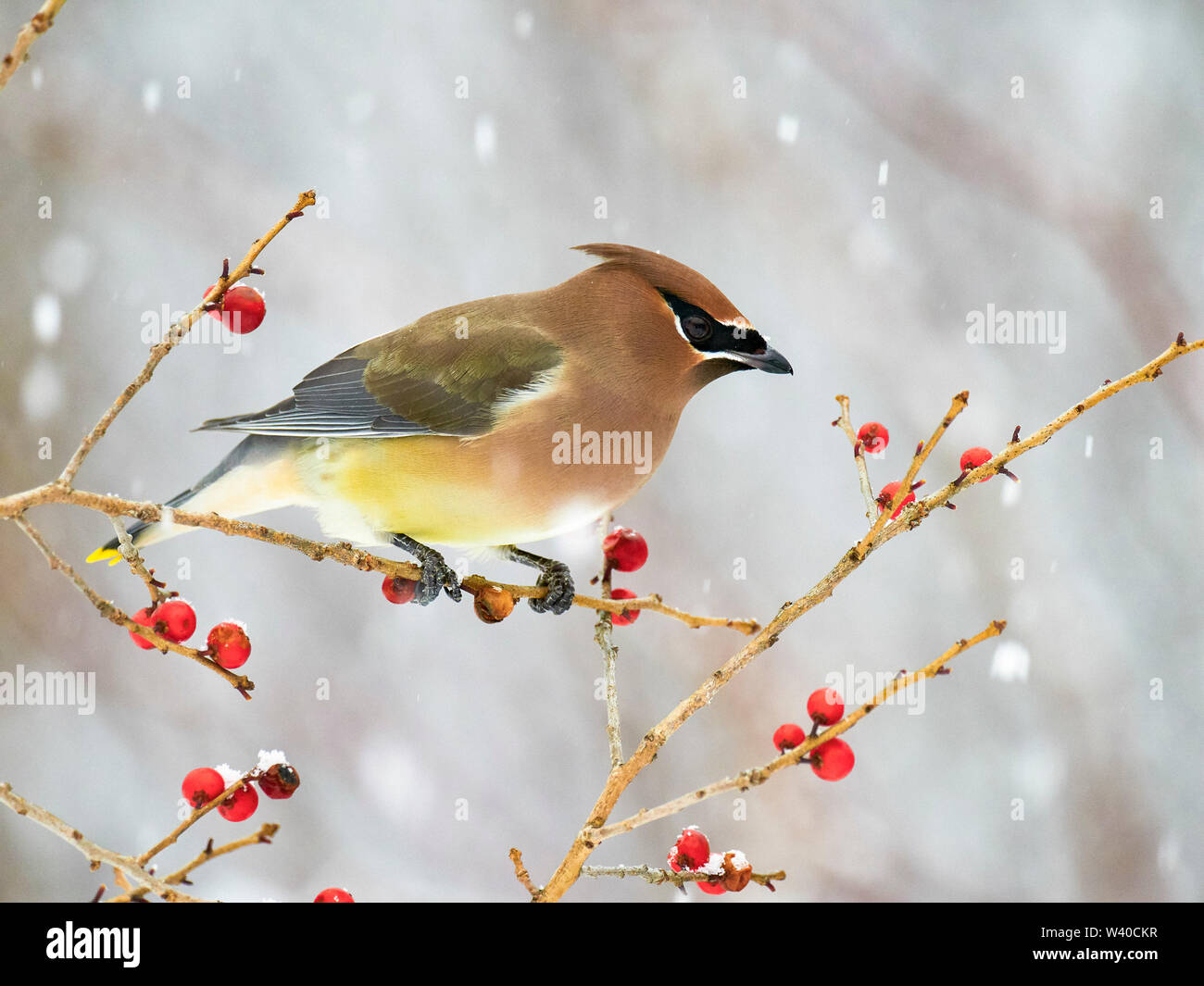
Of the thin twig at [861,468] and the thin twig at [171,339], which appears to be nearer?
the thin twig at [171,339]

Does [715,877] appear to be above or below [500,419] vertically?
below

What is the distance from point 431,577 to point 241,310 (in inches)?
22.7

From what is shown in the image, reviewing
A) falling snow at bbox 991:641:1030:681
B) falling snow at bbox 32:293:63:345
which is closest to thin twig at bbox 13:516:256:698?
falling snow at bbox 32:293:63:345

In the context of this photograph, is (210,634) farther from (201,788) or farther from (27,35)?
(27,35)

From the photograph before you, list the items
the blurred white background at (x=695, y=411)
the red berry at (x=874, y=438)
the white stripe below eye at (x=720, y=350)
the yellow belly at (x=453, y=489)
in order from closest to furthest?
the red berry at (x=874, y=438), the white stripe below eye at (x=720, y=350), the yellow belly at (x=453, y=489), the blurred white background at (x=695, y=411)

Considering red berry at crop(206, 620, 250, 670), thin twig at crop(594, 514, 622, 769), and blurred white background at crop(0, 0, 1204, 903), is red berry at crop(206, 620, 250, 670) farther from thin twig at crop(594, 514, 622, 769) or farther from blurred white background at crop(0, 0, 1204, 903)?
blurred white background at crop(0, 0, 1204, 903)

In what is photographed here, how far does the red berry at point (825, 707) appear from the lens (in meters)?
1.38

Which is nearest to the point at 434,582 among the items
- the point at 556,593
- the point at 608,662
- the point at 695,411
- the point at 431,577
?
the point at 431,577

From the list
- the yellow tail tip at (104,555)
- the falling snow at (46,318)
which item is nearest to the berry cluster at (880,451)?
the yellow tail tip at (104,555)

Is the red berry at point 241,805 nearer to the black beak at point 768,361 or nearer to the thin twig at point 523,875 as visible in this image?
the thin twig at point 523,875

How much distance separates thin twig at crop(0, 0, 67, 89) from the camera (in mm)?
1093

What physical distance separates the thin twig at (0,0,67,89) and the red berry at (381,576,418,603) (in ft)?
3.13

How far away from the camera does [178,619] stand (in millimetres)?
1491

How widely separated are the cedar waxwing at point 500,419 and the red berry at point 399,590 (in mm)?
21
